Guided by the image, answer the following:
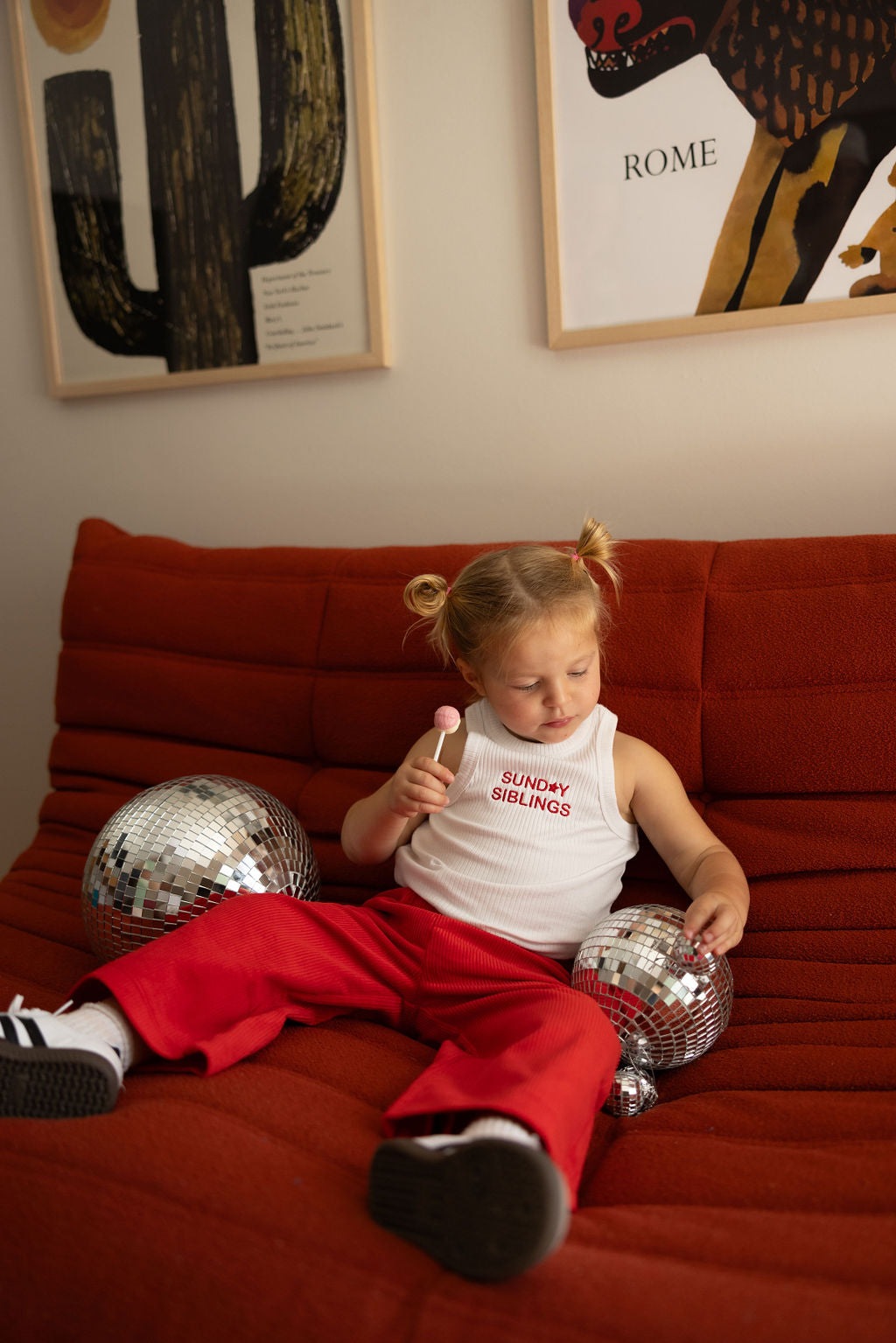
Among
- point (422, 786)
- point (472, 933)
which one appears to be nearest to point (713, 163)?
point (422, 786)

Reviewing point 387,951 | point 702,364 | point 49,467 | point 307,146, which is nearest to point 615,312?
point 702,364

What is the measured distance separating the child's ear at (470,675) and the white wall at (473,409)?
1.81ft

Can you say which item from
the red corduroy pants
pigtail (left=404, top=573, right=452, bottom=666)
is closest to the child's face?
pigtail (left=404, top=573, right=452, bottom=666)

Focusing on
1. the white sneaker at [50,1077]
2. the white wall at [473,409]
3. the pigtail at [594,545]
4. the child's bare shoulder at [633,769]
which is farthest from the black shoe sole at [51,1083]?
the white wall at [473,409]

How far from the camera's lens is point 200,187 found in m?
2.01

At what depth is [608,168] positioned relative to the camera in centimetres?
170

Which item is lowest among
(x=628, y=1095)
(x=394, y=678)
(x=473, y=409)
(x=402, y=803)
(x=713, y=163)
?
(x=628, y=1095)

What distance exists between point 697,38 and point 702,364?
484mm

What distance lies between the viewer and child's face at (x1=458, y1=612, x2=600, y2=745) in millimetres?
1282

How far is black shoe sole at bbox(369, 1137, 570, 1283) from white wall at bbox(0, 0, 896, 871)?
3.95ft

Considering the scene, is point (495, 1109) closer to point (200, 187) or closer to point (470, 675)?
point (470, 675)

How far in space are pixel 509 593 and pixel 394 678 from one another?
0.33 m

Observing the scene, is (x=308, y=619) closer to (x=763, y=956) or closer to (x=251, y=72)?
(x=763, y=956)

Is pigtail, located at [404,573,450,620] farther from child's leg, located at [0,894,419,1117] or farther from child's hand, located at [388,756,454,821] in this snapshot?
child's leg, located at [0,894,419,1117]
